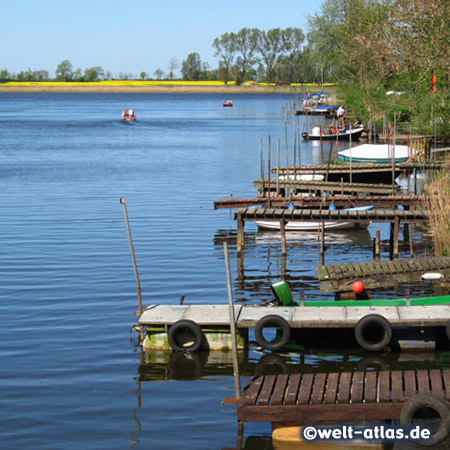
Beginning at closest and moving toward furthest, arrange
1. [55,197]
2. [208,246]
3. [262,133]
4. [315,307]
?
[315,307] < [208,246] < [55,197] < [262,133]

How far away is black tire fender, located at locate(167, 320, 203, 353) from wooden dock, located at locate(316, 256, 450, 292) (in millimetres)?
4290

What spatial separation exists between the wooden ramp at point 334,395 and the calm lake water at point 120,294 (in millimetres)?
743

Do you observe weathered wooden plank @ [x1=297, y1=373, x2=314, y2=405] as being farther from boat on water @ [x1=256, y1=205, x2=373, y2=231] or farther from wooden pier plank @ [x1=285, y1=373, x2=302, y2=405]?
boat on water @ [x1=256, y1=205, x2=373, y2=231]

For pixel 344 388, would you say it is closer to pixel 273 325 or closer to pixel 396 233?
pixel 273 325

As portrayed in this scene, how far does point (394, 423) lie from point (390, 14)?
25.1 meters

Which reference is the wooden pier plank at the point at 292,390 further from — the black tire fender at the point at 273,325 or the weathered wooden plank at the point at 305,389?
the black tire fender at the point at 273,325

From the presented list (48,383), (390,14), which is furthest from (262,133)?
(48,383)

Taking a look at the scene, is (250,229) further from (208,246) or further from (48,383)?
(48,383)

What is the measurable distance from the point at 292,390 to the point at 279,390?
0.67 ft

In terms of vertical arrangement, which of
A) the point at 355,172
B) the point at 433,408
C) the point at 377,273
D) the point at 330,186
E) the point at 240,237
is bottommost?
the point at 433,408

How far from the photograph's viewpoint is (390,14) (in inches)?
1352

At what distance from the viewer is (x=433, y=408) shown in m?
12.2

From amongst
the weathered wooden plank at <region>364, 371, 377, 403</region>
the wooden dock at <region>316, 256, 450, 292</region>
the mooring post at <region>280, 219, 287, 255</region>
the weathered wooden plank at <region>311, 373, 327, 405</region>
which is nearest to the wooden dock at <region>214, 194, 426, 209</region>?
the mooring post at <region>280, 219, 287, 255</region>

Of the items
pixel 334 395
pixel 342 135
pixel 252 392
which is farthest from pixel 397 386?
pixel 342 135
